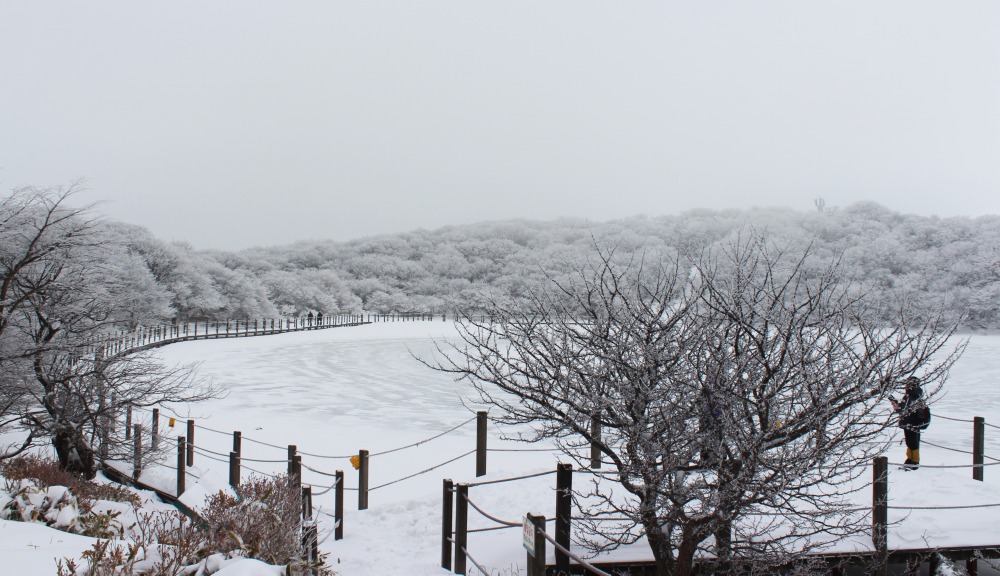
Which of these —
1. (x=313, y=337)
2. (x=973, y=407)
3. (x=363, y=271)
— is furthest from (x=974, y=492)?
(x=363, y=271)

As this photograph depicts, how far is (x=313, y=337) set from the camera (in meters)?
37.6

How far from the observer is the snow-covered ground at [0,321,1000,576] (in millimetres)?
6004

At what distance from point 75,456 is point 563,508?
9.45m

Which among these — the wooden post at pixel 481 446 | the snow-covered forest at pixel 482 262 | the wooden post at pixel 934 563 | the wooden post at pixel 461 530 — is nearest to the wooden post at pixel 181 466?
the wooden post at pixel 481 446

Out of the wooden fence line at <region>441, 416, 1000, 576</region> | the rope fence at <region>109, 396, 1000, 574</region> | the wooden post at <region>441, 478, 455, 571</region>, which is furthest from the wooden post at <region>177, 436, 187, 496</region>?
the wooden post at <region>441, 478, 455, 571</region>

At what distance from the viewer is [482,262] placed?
105812 millimetres

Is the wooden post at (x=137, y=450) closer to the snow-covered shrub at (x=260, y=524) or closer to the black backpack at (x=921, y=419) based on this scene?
the snow-covered shrub at (x=260, y=524)

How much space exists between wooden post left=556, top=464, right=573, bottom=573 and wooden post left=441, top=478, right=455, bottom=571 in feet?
2.93

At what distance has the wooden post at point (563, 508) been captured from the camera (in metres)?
5.00

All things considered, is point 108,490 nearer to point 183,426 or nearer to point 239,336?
point 183,426

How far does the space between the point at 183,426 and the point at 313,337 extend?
81.7 feet

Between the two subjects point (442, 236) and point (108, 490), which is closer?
point (108, 490)

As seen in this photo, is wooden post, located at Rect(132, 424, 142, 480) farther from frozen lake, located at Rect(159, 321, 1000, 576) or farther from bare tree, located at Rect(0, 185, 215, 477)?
frozen lake, located at Rect(159, 321, 1000, 576)

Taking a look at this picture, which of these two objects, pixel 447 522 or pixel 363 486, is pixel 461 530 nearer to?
pixel 447 522
